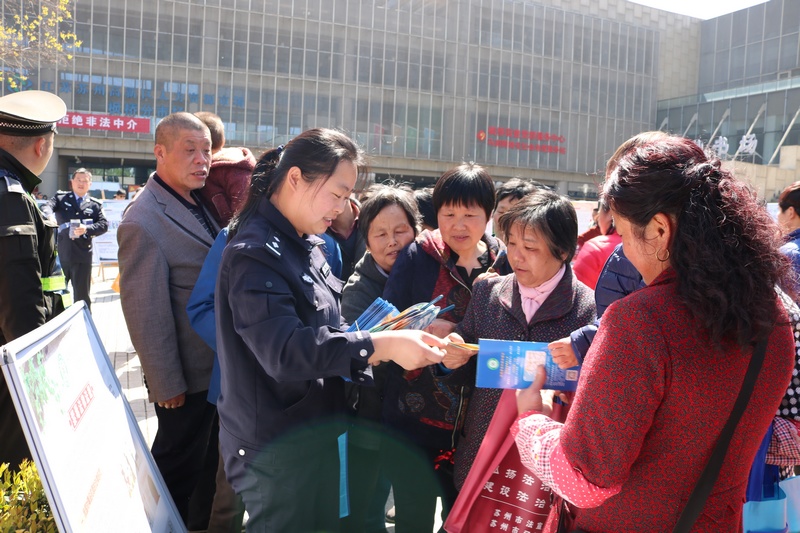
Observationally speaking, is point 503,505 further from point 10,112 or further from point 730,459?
point 10,112

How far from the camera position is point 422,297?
113 inches

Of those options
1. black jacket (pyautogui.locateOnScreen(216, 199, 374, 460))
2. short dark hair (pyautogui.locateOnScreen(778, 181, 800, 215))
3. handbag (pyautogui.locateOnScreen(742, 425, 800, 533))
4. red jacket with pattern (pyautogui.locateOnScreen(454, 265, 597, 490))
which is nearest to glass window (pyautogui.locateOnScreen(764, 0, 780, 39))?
short dark hair (pyautogui.locateOnScreen(778, 181, 800, 215))

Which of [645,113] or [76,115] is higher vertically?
[645,113]

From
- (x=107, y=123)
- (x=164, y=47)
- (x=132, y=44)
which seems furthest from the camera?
(x=164, y=47)

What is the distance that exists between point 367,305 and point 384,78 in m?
34.4

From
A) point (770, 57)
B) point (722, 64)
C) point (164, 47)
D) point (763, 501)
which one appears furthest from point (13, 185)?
point (722, 64)

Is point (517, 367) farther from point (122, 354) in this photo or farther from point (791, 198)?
point (122, 354)

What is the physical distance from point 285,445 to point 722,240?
140cm

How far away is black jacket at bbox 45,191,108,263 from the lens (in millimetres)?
8383

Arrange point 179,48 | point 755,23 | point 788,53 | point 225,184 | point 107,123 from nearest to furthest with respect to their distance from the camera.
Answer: point 225,184
point 107,123
point 179,48
point 788,53
point 755,23

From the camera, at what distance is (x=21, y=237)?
272 cm

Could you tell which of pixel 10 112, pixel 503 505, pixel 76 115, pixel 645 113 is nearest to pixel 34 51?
pixel 10 112

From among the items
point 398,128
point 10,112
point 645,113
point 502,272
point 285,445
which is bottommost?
point 285,445

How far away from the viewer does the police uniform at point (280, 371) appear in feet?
6.17
